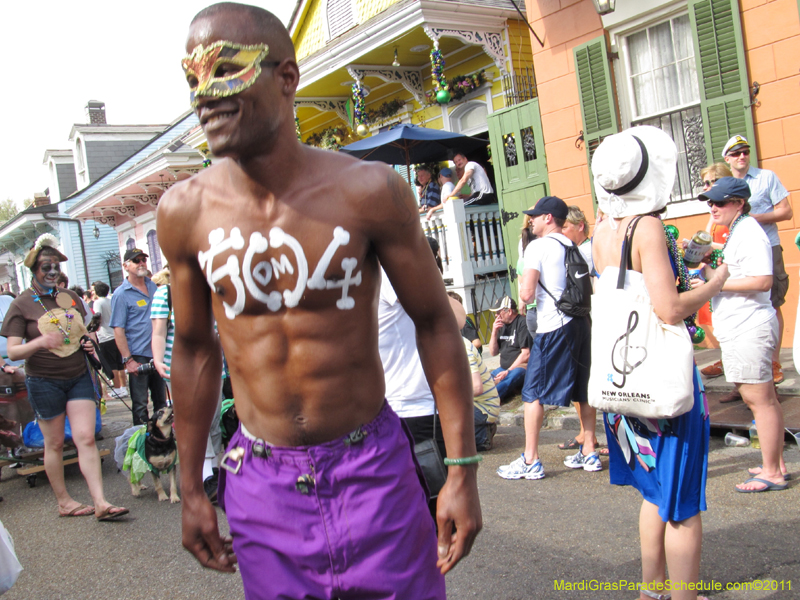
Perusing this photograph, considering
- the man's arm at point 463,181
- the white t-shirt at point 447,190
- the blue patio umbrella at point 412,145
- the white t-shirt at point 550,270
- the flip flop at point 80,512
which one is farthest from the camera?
the white t-shirt at point 447,190

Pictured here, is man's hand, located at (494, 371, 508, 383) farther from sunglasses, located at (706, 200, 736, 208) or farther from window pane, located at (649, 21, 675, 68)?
window pane, located at (649, 21, 675, 68)

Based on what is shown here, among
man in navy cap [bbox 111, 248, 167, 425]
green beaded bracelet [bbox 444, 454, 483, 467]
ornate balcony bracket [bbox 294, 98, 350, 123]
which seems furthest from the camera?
ornate balcony bracket [bbox 294, 98, 350, 123]

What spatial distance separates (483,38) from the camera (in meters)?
11.4

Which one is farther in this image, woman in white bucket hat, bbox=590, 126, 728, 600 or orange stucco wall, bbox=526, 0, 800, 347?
orange stucco wall, bbox=526, 0, 800, 347

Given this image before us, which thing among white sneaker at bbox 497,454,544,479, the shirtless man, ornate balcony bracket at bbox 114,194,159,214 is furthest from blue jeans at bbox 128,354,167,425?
ornate balcony bracket at bbox 114,194,159,214

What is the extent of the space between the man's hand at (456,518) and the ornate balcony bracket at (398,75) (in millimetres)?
11400

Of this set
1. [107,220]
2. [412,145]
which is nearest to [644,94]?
[412,145]

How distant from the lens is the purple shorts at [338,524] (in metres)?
1.73

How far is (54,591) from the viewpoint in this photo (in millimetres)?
4055

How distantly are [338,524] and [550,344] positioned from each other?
3536 millimetres

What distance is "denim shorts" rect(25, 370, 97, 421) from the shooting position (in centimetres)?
522

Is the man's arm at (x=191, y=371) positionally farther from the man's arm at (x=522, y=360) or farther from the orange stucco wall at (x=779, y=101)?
the orange stucco wall at (x=779, y=101)

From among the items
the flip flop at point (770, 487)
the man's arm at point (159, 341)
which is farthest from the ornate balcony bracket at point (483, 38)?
the flip flop at point (770, 487)

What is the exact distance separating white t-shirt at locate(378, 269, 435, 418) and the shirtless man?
1.33m
